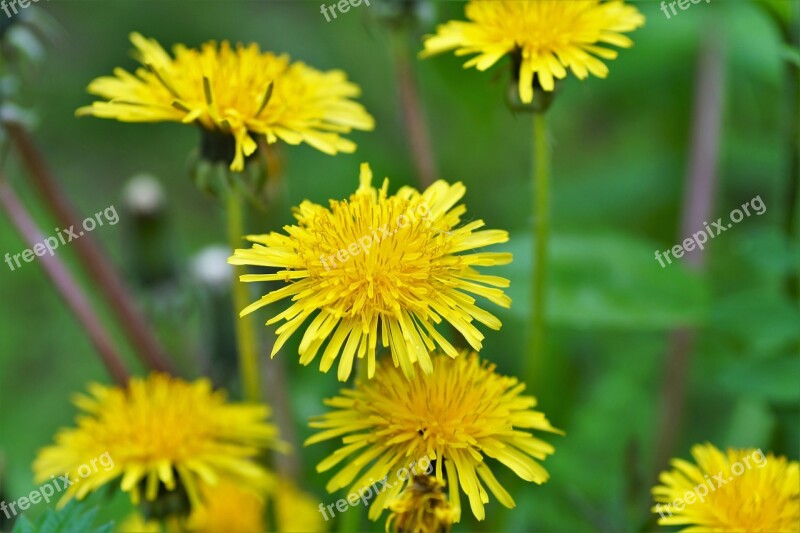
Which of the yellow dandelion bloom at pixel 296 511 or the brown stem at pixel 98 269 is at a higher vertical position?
the brown stem at pixel 98 269

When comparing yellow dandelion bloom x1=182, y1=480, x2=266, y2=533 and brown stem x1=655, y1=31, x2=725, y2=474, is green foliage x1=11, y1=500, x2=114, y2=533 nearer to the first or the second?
yellow dandelion bloom x1=182, y1=480, x2=266, y2=533

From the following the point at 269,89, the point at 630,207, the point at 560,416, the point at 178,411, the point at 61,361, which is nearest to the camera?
the point at 269,89

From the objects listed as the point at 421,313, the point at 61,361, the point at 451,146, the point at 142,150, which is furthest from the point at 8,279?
the point at 421,313

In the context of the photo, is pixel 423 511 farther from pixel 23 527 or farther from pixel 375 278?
pixel 23 527

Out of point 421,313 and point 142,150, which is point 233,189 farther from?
point 142,150

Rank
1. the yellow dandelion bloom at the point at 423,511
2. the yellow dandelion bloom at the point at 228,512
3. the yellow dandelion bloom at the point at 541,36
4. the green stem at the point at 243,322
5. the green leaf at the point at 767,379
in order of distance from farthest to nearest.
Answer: the yellow dandelion bloom at the point at 228,512
the green leaf at the point at 767,379
the green stem at the point at 243,322
the yellow dandelion bloom at the point at 541,36
the yellow dandelion bloom at the point at 423,511

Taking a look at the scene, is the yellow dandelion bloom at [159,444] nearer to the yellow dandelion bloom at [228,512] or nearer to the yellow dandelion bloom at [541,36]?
the yellow dandelion bloom at [228,512]

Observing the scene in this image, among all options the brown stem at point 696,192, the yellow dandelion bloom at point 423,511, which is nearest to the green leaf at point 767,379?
the brown stem at point 696,192

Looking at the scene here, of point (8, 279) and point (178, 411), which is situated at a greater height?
point (8, 279)
